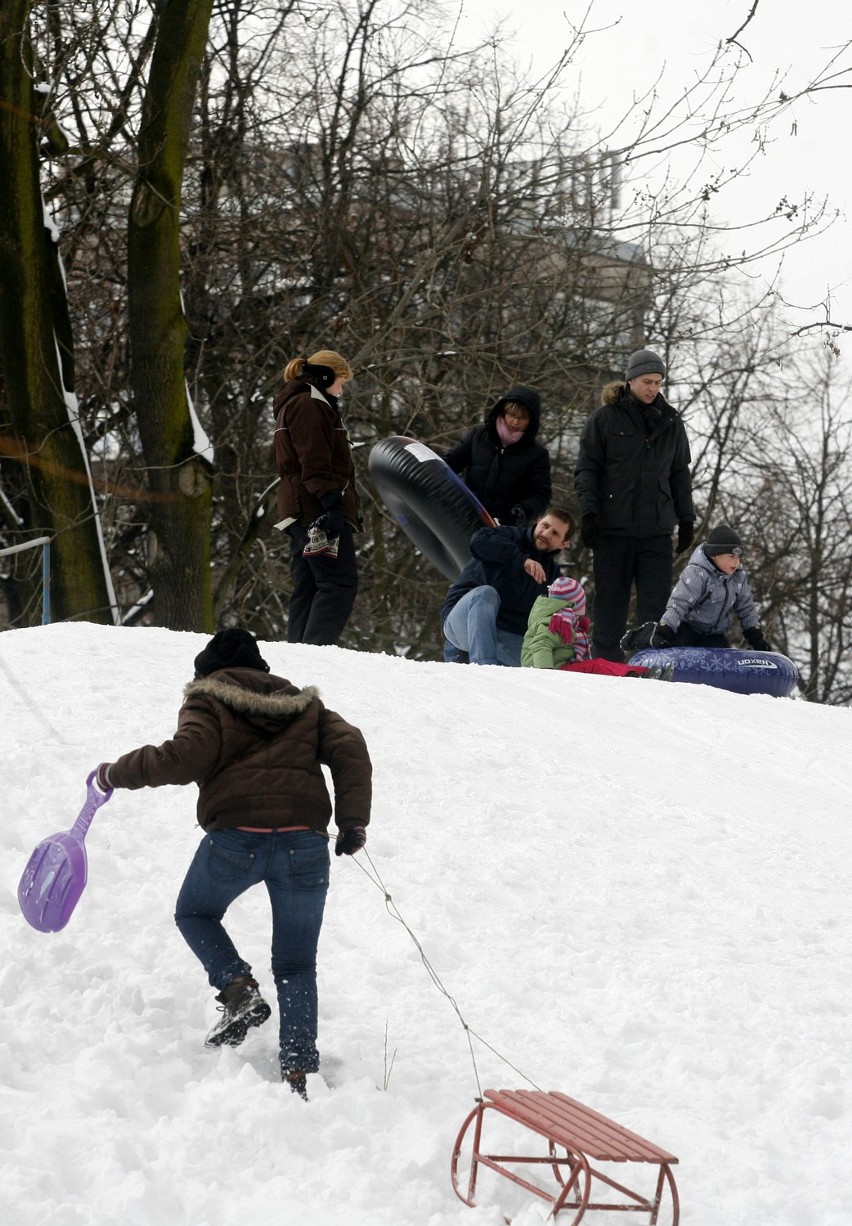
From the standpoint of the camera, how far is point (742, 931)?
17.6 ft

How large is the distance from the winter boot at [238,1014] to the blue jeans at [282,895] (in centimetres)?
4

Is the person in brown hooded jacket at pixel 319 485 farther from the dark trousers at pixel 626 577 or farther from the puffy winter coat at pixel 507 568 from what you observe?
the dark trousers at pixel 626 577

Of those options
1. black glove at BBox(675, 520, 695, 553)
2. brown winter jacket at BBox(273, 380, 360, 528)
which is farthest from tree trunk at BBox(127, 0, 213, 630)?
black glove at BBox(675, 520, 695, 553)

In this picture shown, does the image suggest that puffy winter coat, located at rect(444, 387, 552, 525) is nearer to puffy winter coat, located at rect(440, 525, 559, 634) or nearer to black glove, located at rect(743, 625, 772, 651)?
puffy winter coat, located at rect(440, 525, 559, 634)

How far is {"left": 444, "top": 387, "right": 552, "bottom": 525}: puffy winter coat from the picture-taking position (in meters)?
9.69

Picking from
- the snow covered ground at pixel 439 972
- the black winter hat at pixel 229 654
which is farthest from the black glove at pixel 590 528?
the black winter hat at pixel 229 654

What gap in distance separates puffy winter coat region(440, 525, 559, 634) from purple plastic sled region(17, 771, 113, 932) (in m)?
5.09

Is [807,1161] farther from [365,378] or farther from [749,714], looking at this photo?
[365,378]

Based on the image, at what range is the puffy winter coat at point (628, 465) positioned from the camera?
9500mm

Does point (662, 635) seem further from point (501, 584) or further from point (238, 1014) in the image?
point (238, 1014)

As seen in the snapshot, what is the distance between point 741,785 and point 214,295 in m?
9.79

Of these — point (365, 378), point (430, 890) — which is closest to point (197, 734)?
point (430, 890)

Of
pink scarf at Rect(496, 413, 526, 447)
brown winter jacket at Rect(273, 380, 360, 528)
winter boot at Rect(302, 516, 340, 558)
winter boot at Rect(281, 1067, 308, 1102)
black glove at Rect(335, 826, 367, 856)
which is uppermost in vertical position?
pink scarf at Rect(496, 413, 526, 447)

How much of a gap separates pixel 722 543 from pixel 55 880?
6297mm
